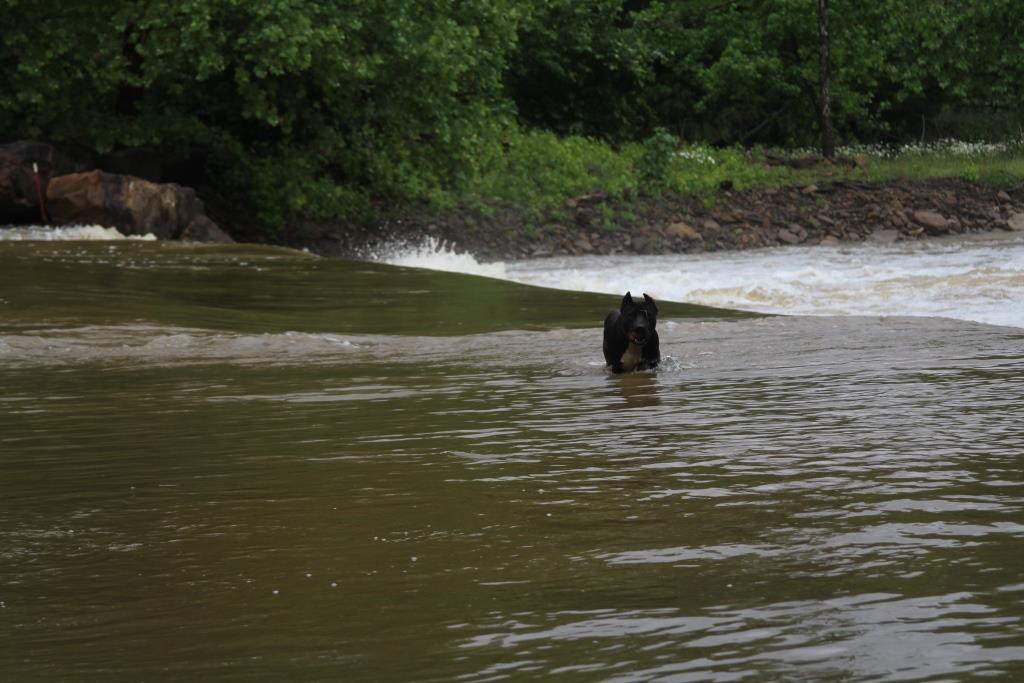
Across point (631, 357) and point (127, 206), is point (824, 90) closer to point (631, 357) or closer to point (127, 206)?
point (127, 206)

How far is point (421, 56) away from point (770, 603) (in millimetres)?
25427

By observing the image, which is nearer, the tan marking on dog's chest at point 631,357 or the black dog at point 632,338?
the black dog at point 632,338

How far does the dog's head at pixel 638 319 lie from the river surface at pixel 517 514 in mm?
319

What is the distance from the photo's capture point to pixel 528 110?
155ft

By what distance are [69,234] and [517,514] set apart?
1995 centimetres

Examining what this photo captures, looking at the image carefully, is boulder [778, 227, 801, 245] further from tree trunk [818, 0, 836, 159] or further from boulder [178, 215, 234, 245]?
A: boulder [178, 215, 234, 245]

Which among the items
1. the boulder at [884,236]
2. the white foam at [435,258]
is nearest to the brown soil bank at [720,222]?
the boulder at [884,236]

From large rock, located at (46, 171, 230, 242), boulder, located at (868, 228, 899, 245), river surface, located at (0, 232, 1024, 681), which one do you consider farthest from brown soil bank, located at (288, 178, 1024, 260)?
river surface, located at (0, 232, 1024, 681)

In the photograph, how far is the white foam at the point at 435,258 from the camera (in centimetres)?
2655

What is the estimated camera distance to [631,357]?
11500mm

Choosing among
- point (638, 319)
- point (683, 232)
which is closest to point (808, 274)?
point (683, 232)

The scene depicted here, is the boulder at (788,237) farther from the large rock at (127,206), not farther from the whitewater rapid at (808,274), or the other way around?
the large rock at (127,206)

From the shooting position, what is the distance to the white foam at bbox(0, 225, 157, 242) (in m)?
24.1

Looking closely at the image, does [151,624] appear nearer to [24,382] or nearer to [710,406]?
[710,406]
